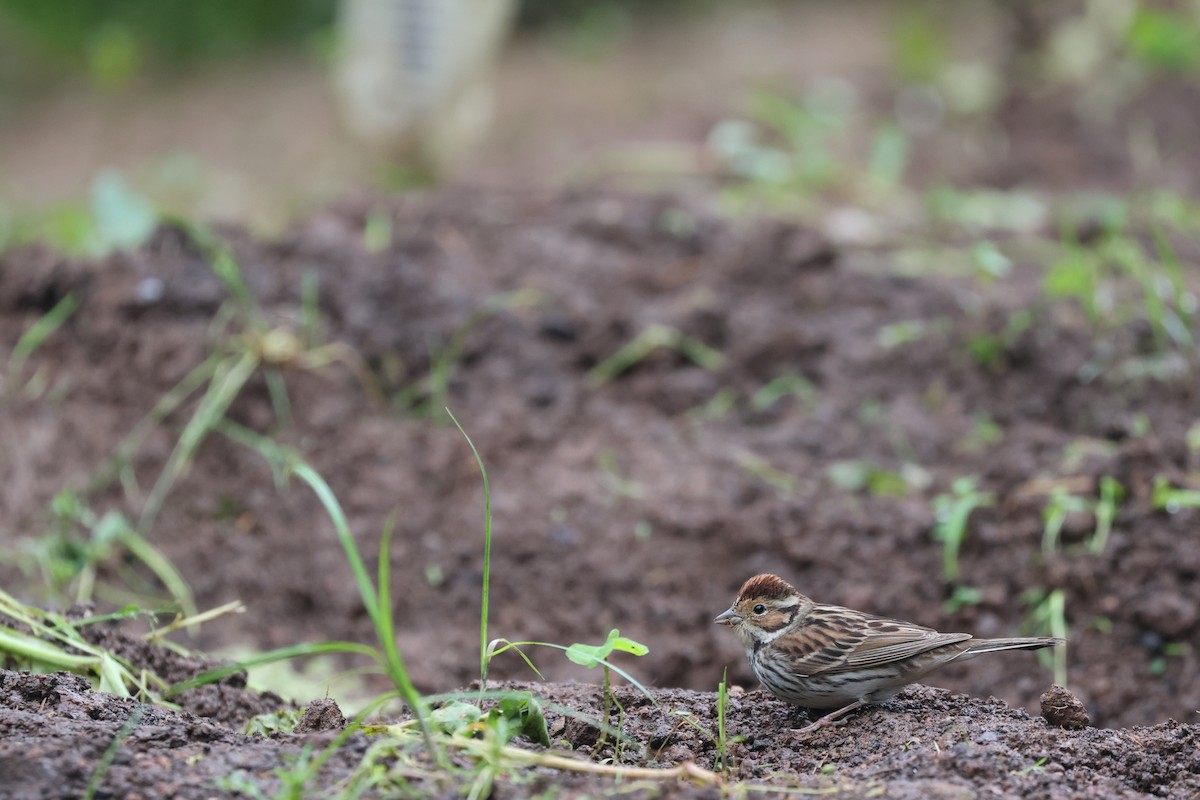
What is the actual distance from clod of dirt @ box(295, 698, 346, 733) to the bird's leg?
1001 mm

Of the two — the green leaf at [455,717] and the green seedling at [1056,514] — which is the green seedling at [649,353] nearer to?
the green seedling at [1056,514]

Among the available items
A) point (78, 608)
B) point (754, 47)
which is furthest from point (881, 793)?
point (754, 47)

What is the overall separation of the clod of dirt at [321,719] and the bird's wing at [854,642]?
1.02 metres

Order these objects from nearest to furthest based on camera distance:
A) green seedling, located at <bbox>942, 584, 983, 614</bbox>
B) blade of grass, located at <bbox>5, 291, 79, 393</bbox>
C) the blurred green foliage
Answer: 1. green seedling, located at <bbox>942, 584, 983, 614</bbox>
2. blade of grass, located at <bbox>5, 291, 79, 393</bbox>
3. the blurred green foliage


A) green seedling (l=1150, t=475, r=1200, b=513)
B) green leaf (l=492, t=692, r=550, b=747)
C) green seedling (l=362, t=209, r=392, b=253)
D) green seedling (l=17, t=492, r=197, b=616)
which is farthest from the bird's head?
green seedling (l=362, t=209, r=392, b=253)

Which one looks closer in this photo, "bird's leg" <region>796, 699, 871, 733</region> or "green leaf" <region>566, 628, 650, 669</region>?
"green leaf" <region>566, 628, 650, 669</region>

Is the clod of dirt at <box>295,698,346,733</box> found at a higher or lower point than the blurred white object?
lower

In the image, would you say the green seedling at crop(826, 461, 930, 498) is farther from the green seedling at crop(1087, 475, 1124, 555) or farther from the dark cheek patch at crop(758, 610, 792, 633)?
the dark cheek patch at crop(758, 610, 792, 633)

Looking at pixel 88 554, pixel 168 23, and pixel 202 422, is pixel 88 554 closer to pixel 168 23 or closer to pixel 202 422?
pixel 202 422

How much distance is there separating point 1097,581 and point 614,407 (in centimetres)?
202

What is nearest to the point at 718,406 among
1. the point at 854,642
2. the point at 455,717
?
the point at 854,642

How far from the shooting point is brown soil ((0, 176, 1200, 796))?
8.89ft

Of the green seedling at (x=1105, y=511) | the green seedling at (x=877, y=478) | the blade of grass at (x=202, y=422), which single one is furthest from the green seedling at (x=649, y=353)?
the green seedling at (x=1105, y=511)

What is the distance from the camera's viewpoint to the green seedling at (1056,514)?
12.2 ft
